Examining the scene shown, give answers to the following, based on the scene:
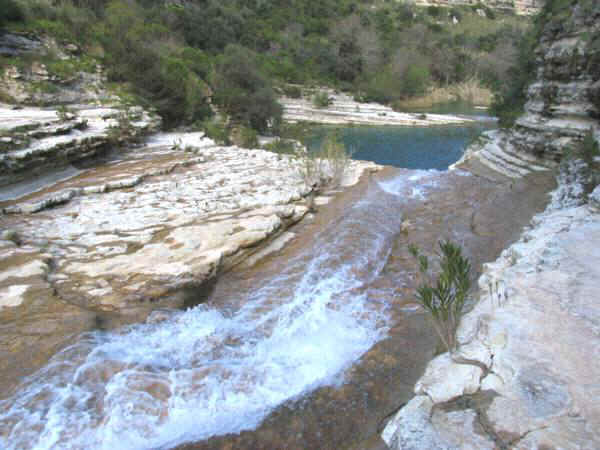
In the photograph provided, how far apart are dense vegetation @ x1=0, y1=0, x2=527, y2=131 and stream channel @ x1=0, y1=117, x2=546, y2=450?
1111 centimetres

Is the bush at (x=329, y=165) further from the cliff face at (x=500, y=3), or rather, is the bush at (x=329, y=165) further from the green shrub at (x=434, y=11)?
the cliff face at (x=500, y=3)

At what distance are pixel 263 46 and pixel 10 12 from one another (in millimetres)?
36742

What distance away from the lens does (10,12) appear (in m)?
11.7

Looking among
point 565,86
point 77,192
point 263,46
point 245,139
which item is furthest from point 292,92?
point 77,192

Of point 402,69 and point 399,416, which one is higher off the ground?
point 402,69

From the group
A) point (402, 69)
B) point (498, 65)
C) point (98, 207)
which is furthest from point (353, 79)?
point (98, 207)

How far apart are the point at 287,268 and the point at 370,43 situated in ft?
159

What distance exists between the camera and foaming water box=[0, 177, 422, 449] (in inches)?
86.4

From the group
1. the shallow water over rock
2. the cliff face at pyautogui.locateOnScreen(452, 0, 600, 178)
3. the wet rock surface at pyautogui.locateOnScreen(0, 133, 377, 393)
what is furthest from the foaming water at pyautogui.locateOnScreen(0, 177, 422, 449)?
the cliff face at pyautogui.locateOnScreen(452, 0, 600, 178)

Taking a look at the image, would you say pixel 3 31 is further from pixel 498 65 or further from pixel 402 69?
pixel 498 65

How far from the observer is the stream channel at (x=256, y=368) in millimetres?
2205

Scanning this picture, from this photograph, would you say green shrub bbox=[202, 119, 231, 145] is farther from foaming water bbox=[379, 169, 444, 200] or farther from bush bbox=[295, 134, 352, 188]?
foaming water bbox=[379, 169, 444, 200]

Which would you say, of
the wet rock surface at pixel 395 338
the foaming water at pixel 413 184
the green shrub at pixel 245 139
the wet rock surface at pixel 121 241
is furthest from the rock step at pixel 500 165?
the green shrub at pixel 245 139

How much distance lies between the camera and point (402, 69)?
4091cm
